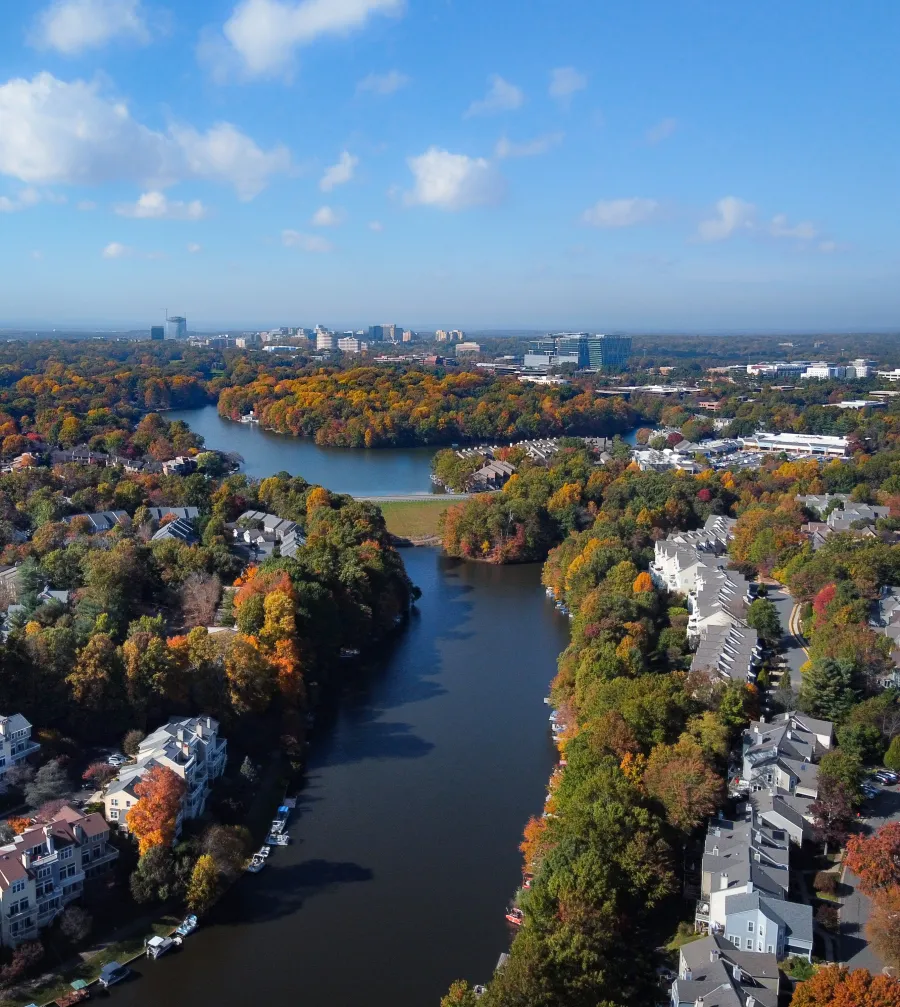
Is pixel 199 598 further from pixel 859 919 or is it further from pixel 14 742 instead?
pixel 859 919

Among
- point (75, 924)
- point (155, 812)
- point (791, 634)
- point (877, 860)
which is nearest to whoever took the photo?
point (75, 924)

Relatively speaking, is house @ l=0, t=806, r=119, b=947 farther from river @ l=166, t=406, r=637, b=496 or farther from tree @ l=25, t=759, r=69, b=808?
river @ l=166, t=406, r=637, b=496

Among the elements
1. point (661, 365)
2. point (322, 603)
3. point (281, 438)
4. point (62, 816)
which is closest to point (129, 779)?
point (62, 816)

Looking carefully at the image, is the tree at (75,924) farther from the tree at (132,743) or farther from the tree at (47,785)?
the tree at (132,743)

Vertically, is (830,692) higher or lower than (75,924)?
higher

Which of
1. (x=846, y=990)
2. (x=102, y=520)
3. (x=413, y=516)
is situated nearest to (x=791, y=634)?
(x=846, y=990)

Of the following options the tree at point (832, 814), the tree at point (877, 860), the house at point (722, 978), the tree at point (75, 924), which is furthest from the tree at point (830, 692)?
the tree at point (75, 924)

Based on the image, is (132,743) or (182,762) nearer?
(182,762)
